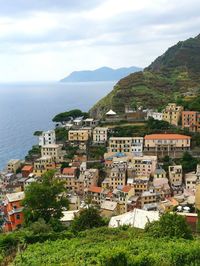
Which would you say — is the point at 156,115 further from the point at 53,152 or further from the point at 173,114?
the point at 53,152

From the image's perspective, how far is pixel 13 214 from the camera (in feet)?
130

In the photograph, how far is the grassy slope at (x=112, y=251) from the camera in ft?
51.0

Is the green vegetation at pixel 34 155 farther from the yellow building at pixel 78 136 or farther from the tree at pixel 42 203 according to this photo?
the tree at pixel 42 203

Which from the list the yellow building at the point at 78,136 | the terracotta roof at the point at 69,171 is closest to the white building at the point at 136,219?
the terracotta roof at the point at 69,171

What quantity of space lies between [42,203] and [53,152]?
28.0m

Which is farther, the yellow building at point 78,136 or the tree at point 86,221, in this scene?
the yellow building at point 78,136

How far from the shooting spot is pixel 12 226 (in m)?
39.7

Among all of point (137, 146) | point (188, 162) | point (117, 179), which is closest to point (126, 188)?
point (117, 179)

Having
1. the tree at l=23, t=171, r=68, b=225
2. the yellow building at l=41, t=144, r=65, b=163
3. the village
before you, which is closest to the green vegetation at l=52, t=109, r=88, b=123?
the village

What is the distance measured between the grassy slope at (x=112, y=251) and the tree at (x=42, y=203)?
673 centimetres

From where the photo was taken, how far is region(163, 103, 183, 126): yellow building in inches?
2495

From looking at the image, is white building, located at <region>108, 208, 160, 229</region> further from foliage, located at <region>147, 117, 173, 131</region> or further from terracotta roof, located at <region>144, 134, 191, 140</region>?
foliage, located at <region>147, 117, 173, 131</region>

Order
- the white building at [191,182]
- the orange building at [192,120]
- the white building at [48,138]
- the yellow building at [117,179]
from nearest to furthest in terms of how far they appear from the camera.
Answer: the white building at [191,182], the yellow building at [117,179], the orange building at [192,120], the white building at [48,138]

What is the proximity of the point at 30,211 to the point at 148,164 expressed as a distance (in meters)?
25.0
